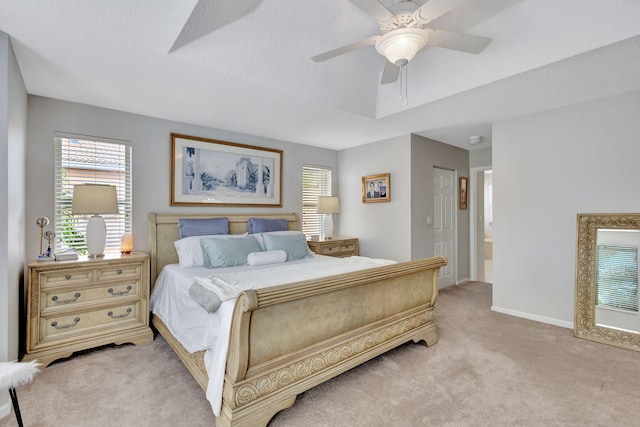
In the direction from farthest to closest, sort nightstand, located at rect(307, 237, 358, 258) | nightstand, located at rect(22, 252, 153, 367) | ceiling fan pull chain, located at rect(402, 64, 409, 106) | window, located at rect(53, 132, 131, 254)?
nightstand, located at rect(307, 237, 358, 258) → window, located at rect(53, 132, 131, 254) → ceiling fan pull chain, located at rect(402, 64, 409, 106) → nightstand, located at rect(22, 252, 153, 367)

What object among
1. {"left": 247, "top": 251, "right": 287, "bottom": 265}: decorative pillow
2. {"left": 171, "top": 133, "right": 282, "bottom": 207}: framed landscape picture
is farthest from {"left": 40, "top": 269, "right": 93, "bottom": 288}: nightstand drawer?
{"left": 247, "top": 251, "right": 287, "bottom": 265}: decorative pillow

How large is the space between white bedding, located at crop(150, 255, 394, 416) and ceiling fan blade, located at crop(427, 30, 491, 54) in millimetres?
1848

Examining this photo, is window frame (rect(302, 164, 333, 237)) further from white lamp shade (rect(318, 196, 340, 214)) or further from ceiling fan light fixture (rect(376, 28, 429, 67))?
ceiling fan light fixture (rect(376, 28, 429, 67))

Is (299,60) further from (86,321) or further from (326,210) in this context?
(86,321)

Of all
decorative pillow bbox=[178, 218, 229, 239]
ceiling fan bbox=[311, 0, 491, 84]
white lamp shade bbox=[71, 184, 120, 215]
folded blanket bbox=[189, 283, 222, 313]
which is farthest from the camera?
decorative pillow bbox=[178, 218, 229, 239]

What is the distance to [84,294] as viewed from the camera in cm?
264

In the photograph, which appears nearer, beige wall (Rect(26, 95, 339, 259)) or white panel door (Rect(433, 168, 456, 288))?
beige wall (Rect(26, 95, 339, 259))

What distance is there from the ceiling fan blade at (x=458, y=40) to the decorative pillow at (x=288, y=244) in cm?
243

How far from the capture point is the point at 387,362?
2.50m

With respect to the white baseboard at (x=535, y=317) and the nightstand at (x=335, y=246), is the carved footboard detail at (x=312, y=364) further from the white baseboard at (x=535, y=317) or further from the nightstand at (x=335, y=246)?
the nightstand at (x=335, y=246)

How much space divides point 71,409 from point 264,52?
2.83m

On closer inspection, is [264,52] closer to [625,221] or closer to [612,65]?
[612,65]

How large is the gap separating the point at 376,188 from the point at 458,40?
2957mm

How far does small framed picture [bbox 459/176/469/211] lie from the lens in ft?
17.1
